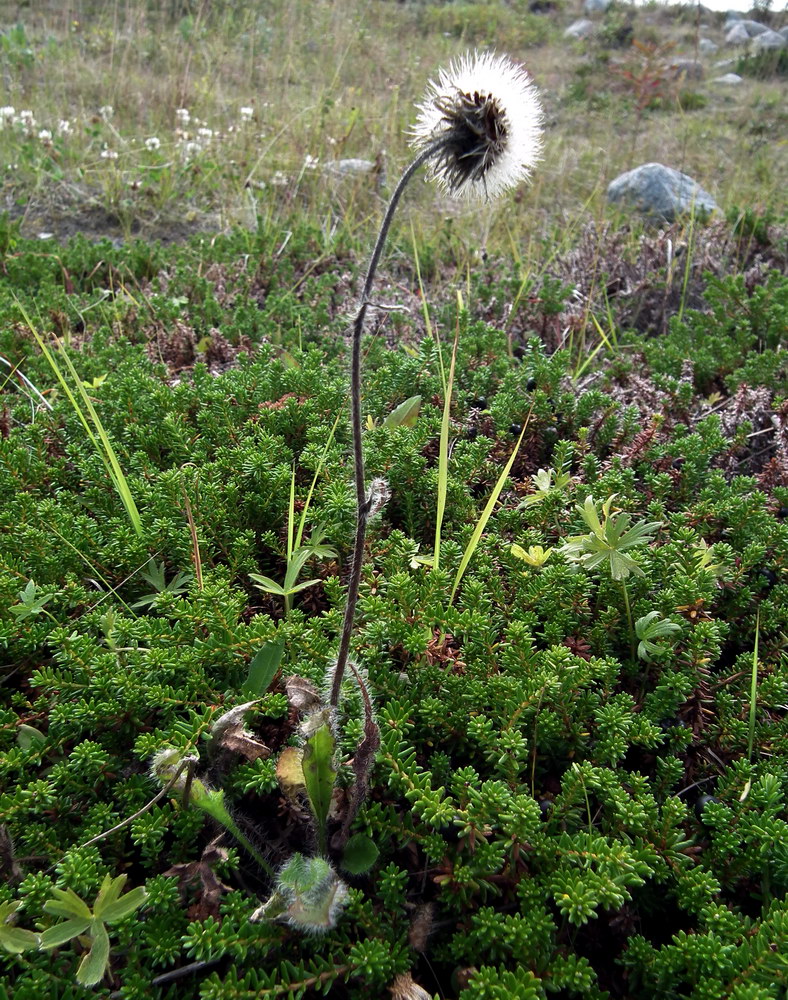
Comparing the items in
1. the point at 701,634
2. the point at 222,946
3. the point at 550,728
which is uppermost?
the point at 701,634

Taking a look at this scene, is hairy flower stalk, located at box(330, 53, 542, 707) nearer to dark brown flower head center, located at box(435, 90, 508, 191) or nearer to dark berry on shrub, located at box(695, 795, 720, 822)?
dark brown flower head center, located at box(435, 90, 508, 191)

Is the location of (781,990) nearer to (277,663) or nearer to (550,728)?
(550,728)

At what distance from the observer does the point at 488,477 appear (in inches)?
102

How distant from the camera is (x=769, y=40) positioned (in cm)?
1861

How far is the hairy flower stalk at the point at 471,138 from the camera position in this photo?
1.46 m

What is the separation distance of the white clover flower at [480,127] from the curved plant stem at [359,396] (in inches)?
1.7

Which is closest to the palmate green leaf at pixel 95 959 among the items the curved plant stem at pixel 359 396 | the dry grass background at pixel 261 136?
the curved plant stem at pixel 359 396

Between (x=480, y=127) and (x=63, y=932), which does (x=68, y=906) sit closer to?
(x=63, y=932)

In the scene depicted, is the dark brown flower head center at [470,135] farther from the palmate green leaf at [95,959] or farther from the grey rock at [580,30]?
the grey rock at [580,30]

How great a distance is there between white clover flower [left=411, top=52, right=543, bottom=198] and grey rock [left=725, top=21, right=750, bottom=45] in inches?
914

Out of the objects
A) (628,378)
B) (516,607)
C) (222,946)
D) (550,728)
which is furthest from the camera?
(628,378)

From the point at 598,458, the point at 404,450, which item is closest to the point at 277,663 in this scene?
Result: the point at 404,450

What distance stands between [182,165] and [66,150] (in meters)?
1.09

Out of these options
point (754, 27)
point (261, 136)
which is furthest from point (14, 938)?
point (754, 27)
